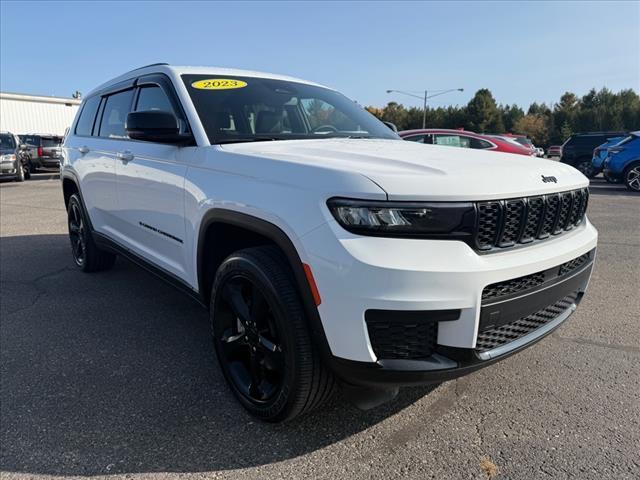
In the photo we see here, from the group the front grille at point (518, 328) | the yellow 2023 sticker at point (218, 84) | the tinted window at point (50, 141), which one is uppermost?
the yellow 2023 sticker at point (218, 84)

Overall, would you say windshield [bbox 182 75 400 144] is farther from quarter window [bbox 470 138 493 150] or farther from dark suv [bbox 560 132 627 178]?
dark suv [bbox 560 132 627 178]

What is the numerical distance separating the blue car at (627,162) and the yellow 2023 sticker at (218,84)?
13696 mm

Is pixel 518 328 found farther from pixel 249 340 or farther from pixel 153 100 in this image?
pixel 153 100

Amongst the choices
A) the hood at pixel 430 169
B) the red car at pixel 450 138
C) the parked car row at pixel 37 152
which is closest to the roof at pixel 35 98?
the parked car row at pixel 37 152

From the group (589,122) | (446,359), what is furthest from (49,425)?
(589,122)

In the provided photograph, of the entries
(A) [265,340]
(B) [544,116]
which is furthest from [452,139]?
(B) [544,116]

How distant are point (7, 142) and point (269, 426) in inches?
739

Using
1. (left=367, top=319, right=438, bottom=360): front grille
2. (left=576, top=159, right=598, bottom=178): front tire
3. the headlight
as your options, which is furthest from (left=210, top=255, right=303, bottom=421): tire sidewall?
(left=576, top=159, right=598, bottom=178): front tire

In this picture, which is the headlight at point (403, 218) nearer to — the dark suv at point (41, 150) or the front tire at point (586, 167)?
the front tire at point (586, 167)

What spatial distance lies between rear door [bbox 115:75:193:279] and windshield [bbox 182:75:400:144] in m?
0.19

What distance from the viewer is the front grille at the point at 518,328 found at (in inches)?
80.9

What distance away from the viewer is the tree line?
5897 centimetres

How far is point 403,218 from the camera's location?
191 centimetres

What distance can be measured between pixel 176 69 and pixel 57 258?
3754 mm
